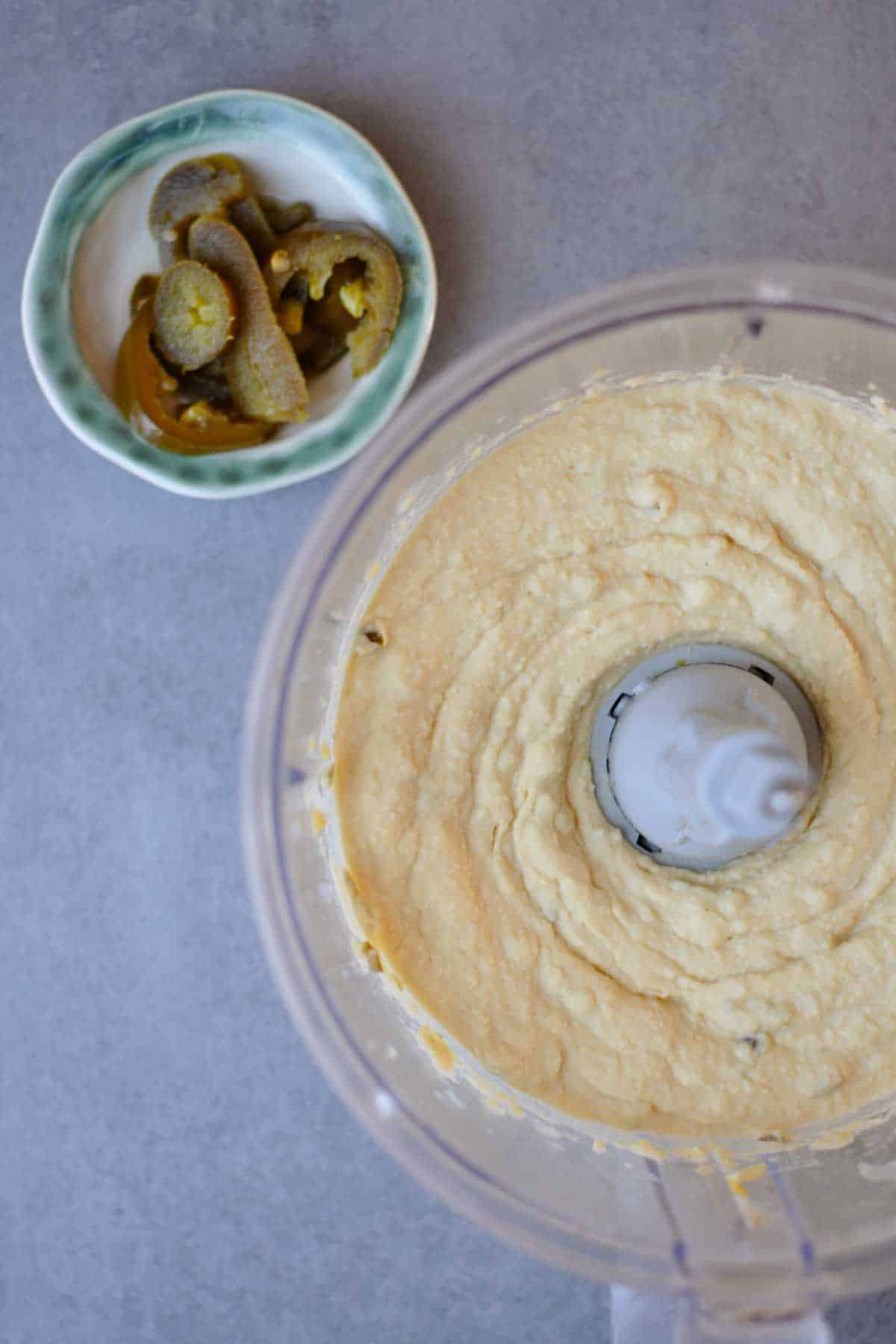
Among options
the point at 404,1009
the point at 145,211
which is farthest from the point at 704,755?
the point at 145,211

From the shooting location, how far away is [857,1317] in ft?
3.18

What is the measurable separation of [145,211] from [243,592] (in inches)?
12.1

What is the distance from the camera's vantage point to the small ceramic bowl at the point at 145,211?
93 cm

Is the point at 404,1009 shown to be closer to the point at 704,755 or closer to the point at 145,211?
the point at 704,755

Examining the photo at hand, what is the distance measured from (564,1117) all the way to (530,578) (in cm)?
35

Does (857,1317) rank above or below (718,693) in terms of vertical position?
below

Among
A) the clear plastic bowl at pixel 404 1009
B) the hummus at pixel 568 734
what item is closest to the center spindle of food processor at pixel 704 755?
the hummus at pixel 568 734

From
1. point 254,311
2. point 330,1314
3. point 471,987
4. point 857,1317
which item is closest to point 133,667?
point 254,311

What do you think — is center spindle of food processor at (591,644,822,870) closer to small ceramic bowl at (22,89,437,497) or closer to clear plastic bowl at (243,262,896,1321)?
clear plastic bowl at (243,262,896,1321)

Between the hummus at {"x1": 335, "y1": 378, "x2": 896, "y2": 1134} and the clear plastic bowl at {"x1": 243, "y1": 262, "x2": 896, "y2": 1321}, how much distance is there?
0.02 metres

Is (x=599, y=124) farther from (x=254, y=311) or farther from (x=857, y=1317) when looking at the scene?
(x=857, y=1317)

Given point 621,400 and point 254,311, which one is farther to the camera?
point 254,311

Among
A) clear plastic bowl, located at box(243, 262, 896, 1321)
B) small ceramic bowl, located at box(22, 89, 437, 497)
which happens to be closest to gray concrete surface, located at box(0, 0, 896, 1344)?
small ceramic bowl, located at box(22, 89, 437, 497)

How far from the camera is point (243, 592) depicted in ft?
3.22
